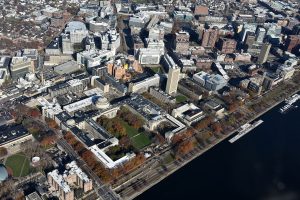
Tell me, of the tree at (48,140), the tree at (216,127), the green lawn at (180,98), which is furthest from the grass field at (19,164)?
the tree at (216,127)

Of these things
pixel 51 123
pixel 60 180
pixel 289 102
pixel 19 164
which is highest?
pixel 289 102

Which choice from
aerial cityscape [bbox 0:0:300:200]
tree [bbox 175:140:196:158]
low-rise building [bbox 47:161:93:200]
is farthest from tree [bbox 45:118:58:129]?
tree [bbox 175:140:196:158]

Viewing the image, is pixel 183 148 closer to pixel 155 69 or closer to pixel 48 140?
pixel 48 140

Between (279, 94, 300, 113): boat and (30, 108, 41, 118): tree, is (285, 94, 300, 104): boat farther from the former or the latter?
(30, 108, 41, 118): tree

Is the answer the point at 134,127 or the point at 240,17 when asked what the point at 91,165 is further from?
the point at 240,17

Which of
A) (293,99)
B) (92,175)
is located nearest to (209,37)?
(293,99)

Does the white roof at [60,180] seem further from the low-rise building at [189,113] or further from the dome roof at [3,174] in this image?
the low-rise building at [189,113]

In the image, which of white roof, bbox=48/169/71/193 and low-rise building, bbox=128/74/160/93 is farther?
low-rise building, bbox=128/74/160/93
